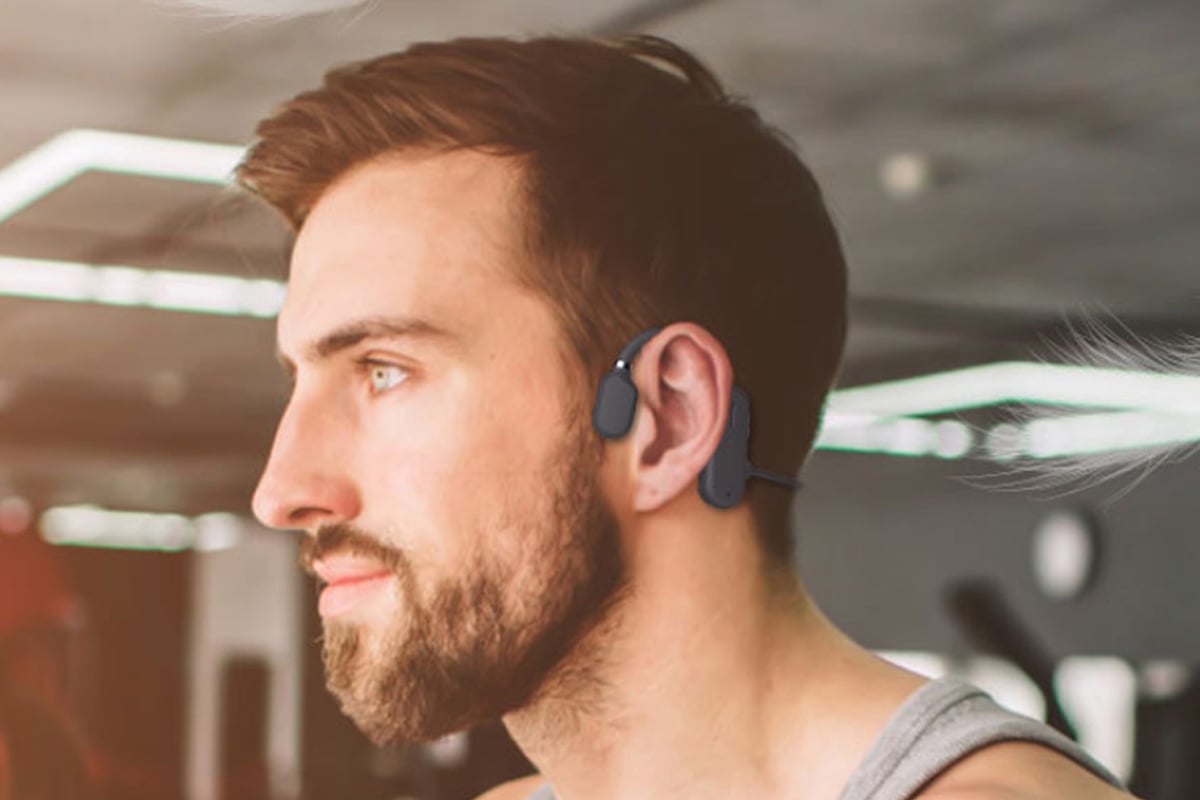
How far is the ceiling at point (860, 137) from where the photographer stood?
965 mm

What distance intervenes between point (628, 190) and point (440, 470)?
0.49 ft

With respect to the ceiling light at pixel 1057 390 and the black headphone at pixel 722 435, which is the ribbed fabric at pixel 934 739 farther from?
the ceiling light at pixel 1057 390

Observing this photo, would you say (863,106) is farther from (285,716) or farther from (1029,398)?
(285,716)

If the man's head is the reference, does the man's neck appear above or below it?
below

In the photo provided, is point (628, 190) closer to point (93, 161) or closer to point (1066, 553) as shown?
point (93, 161)

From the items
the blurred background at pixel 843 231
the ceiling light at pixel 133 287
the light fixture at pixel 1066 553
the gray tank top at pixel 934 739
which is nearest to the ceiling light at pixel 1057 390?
the blurred background at pixel 843 231

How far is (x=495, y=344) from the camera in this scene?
0.72m

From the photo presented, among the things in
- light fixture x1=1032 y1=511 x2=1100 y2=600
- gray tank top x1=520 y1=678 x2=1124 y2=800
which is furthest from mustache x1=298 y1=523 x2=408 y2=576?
light fixture x1=1032 y1=511 x2=1100 y2=600

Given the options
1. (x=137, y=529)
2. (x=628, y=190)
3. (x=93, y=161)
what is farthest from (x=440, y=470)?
(x=137, y=529)

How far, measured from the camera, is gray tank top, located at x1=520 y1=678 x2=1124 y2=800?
649mm

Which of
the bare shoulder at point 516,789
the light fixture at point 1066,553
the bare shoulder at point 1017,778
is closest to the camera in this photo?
the bare shoulder at point 1017,778

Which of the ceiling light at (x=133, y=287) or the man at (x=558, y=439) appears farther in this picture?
the ceiling light at (x=133, y=287)

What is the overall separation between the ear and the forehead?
0.22 ft

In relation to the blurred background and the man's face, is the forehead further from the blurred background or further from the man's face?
the blurred background
